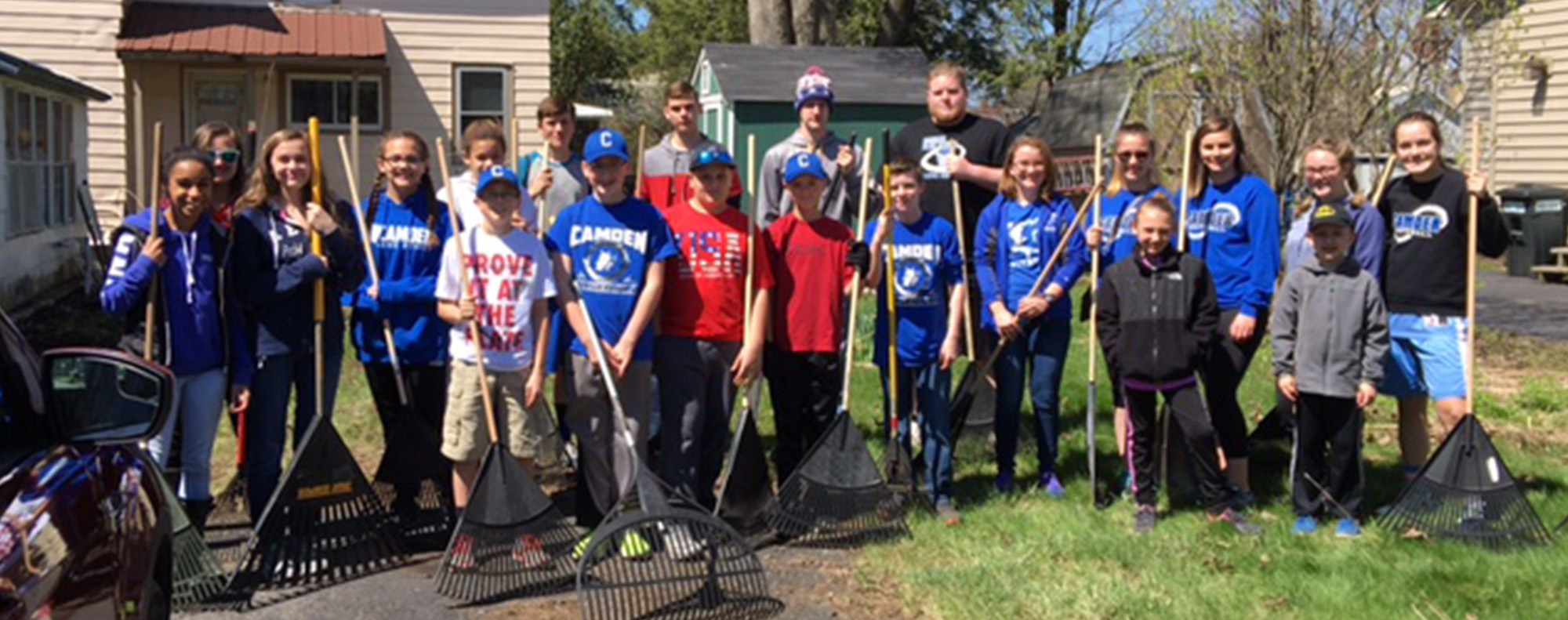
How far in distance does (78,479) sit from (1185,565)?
4260mm

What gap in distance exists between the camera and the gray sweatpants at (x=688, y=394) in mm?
6250

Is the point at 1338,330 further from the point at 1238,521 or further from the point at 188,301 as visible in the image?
the point at 188,301

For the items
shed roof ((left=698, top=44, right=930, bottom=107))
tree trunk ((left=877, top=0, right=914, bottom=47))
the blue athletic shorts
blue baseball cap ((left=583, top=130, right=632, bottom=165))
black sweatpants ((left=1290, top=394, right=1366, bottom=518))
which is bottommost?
black sweatpants ((left=1290, top=394, right=1366, bottom=518))

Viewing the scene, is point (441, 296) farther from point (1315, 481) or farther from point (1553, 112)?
point (1553, 112)

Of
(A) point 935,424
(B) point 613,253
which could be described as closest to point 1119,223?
(A) point 935,424

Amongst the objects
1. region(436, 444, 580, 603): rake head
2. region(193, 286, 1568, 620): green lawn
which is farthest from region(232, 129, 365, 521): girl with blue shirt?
region(193, 286, 1568, 620): green lawn

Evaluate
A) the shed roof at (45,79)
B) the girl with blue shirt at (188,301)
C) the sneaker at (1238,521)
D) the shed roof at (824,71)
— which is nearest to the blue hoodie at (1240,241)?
the sneaker at (1238,521)

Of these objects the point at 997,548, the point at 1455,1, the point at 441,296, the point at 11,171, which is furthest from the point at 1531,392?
the point at 11,171

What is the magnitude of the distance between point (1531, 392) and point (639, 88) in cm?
3720

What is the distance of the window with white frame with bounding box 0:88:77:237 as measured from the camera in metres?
14.4

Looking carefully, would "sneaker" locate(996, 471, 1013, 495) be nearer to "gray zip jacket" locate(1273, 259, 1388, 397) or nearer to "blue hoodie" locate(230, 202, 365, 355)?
"gray zip jacket" locate(1273, 259, 1388, 397)

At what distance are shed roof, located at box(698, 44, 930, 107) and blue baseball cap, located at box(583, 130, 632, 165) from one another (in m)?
14.5

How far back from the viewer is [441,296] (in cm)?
581

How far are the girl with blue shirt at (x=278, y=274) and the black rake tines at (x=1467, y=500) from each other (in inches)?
182
